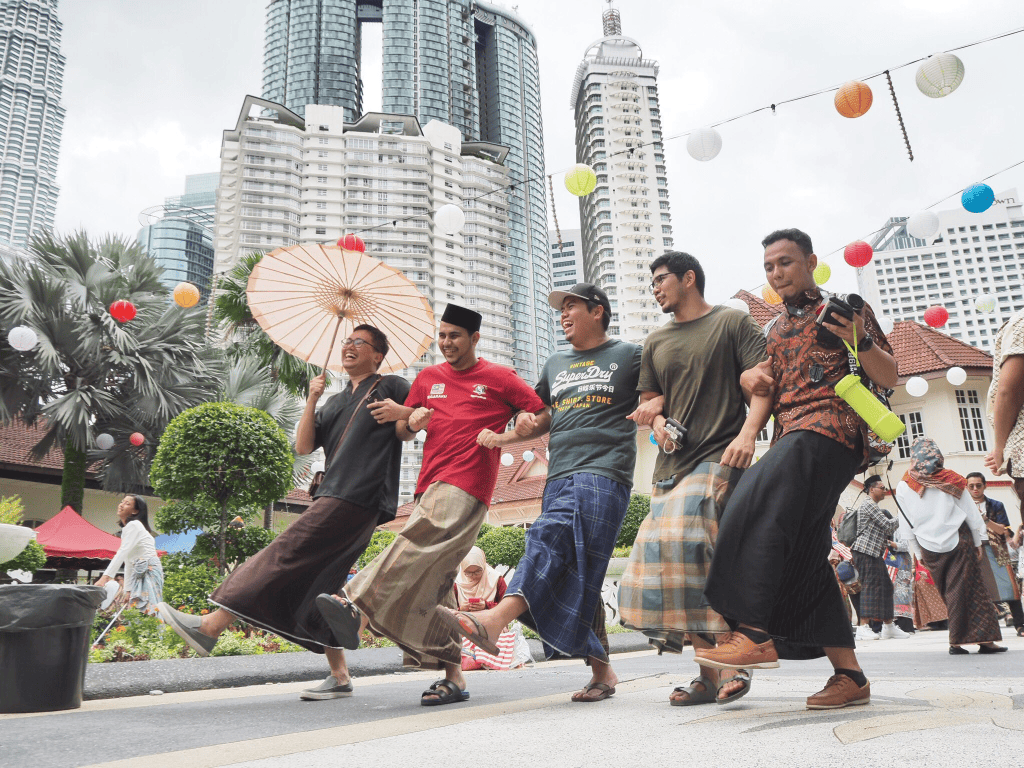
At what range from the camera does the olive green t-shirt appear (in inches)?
133

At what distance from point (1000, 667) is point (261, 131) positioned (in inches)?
3958

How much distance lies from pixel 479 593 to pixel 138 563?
3506 mm

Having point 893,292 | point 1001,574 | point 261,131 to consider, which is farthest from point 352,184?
point 1001,574

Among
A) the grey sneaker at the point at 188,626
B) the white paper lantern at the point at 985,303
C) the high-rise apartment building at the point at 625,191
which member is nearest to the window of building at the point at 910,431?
the white paper lantern at the point at 985,303

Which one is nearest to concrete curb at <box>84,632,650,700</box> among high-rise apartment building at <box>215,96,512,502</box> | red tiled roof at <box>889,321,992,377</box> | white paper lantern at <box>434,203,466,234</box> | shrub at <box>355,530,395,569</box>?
shrub at <box>355,530,395,569</box>

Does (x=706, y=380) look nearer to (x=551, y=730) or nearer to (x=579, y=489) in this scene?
(x=579, y=489)

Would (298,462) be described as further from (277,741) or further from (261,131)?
(261,131)

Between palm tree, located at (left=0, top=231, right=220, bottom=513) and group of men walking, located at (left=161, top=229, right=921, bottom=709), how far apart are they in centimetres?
1257

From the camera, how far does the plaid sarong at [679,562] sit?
125 inches

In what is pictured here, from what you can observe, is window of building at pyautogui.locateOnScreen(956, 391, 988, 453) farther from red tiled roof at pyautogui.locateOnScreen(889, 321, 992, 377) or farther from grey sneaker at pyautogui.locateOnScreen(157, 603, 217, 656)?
grey sneaker at pyautogui.locateOnScreen(157, 603, 217, 656)

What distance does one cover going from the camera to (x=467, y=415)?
387 centimetres

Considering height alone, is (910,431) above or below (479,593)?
above

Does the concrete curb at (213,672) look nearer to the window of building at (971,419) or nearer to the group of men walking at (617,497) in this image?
the group of men walking at (617,497)

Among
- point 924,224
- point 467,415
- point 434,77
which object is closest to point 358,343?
point 467,415
